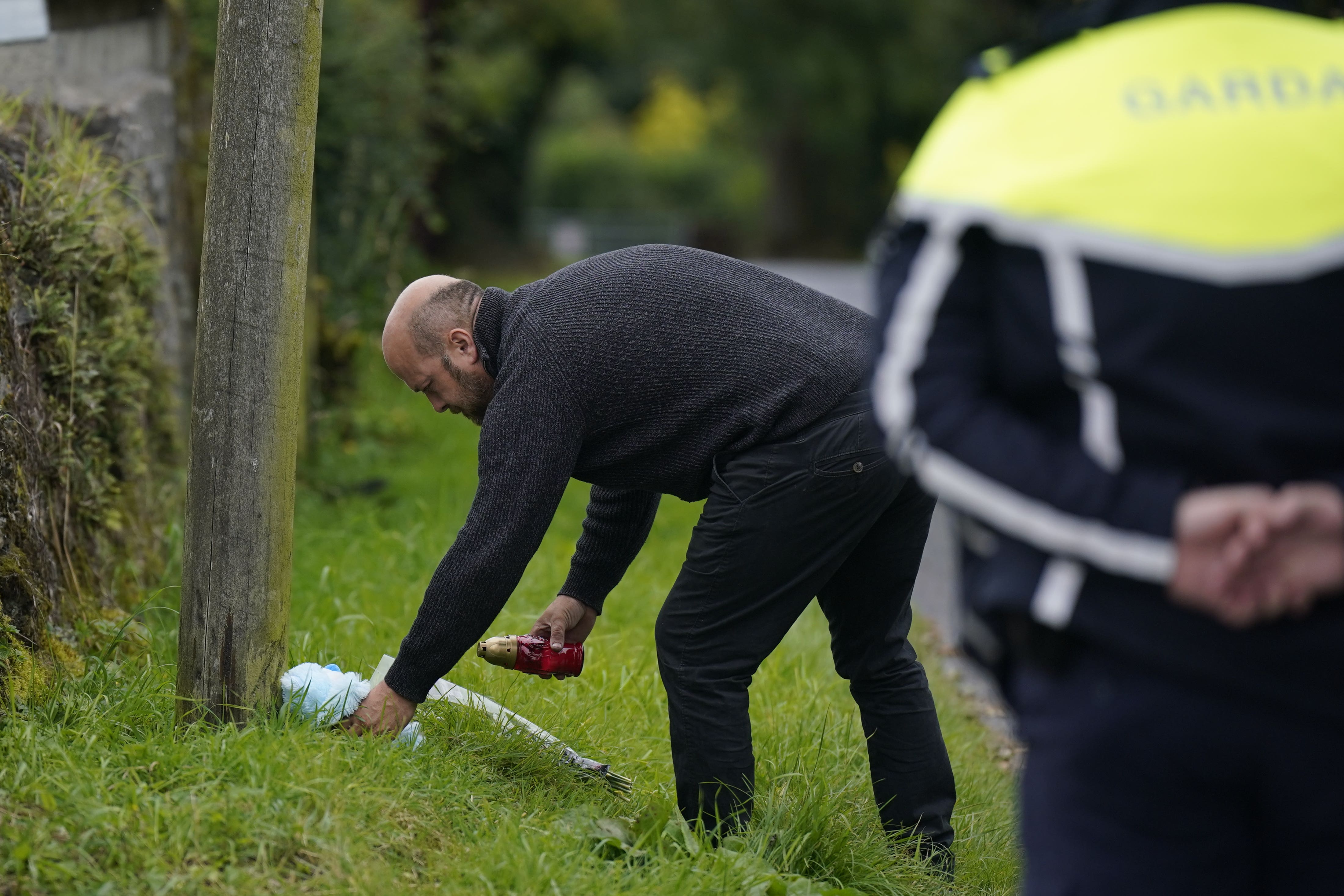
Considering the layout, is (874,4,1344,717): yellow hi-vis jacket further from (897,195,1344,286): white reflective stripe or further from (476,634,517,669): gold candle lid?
(476,634,517,669): gold candle lid

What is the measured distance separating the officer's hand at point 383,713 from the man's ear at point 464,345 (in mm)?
807

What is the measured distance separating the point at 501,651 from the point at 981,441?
2.09 m

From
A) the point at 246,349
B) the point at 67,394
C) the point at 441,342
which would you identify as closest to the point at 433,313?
the point at 441,342

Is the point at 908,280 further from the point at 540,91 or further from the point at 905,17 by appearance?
the point at 905,17

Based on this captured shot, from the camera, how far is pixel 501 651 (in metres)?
3.58

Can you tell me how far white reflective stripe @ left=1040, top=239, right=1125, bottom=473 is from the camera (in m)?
1.70

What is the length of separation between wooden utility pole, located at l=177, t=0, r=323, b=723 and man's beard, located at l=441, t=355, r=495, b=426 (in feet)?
1.24

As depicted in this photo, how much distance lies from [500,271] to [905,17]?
60.2ft

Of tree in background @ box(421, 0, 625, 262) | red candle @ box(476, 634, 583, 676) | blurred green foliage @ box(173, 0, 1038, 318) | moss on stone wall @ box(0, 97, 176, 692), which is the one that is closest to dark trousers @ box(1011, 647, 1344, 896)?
red candle @ box(476, 634, 583, 676)

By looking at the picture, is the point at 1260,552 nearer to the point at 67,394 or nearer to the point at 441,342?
the point at 441,342

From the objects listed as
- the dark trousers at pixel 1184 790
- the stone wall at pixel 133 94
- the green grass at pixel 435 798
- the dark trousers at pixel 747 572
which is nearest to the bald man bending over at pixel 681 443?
the dark trousers at pixel 747 572

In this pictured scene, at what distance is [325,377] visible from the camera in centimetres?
873

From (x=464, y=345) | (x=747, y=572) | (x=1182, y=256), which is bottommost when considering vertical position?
(x=747, y=572)

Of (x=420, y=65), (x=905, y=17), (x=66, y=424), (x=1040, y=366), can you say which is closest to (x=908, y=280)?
(x=1040, y=366)
